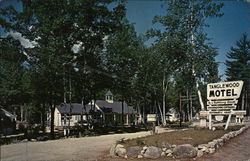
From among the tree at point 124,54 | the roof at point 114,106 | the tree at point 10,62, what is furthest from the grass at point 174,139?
the roof at point 114,106

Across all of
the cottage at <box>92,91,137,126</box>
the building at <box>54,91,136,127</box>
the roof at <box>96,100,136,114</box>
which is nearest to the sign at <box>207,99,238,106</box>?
the building at <box>54,91,136,127</box>

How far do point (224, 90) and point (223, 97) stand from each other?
1.74 ft

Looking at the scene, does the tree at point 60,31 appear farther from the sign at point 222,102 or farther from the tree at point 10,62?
the sign at point 222,102

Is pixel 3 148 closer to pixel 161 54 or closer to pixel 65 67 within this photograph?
pixel 65 67

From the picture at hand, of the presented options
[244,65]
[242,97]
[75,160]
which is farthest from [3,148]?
[242,97]

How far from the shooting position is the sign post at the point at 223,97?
31.8 ft

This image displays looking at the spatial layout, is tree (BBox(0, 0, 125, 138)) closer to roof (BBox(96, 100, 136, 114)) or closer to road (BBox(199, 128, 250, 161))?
road (BBox(199, 128, 250, 161))

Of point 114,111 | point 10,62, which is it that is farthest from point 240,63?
point 114,111

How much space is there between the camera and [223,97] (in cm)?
1072

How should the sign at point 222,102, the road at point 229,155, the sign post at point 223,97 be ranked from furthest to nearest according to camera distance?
the sign at point 222,102
the sign post at point 223,97
the road at point 229,155

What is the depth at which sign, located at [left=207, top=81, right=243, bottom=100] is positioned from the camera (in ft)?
30.6

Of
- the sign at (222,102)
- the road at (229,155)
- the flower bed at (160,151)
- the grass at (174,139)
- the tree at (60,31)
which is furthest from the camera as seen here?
the sign at (222,102)

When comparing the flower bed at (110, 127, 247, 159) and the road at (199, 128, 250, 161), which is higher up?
the flower bed at (110, 127, 247, 159)

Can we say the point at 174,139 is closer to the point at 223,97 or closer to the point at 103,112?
the point at 223,97
